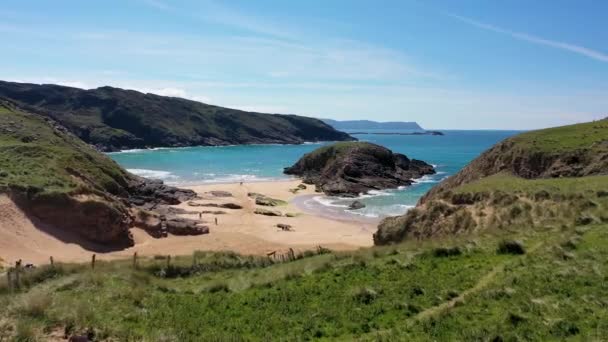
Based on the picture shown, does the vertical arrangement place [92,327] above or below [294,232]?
above

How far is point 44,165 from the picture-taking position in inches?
1946

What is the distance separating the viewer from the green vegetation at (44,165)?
147ft

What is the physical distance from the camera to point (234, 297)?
760 inches

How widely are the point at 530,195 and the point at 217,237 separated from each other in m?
28.5

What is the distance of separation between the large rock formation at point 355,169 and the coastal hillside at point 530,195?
1560 inches

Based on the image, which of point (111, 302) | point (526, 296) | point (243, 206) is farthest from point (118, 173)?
point (526, 296)

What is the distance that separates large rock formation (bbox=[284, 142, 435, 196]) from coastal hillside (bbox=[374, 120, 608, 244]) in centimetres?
3962

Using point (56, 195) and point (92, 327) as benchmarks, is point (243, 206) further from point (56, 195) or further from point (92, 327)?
point (92, 327)

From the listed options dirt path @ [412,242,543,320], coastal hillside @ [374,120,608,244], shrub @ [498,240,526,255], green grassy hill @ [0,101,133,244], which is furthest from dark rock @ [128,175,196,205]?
dirt path @ [412,242,543,320]

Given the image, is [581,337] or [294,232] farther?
[294,232]

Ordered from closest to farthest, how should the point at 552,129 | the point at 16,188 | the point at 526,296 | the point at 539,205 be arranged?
the point at 526,296, the point at 539,205, the point at 16,188, the point at 552,129

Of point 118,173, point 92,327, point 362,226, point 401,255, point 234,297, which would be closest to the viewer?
point 92,327

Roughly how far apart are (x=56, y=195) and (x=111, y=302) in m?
29.4

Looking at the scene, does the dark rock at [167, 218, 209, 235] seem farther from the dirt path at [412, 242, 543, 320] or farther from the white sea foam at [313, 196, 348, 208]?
the dirt path at [412, 242, 543, 320]
